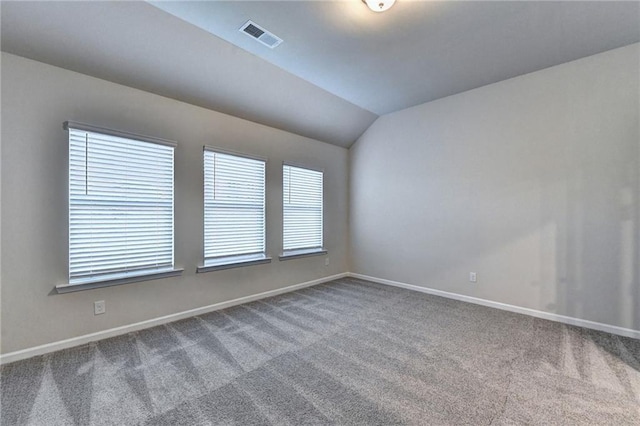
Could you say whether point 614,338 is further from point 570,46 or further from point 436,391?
point 570,46

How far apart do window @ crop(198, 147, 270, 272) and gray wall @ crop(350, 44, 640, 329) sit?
7.21 ft

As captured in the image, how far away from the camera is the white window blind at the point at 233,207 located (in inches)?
136

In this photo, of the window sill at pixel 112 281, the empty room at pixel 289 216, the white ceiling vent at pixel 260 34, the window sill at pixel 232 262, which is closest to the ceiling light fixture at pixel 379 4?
the empty room at pixel 289 216

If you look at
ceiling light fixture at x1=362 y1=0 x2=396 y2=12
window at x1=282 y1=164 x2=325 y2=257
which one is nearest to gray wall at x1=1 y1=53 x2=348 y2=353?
window at x1=282 y1=164 x2=325 y2=257

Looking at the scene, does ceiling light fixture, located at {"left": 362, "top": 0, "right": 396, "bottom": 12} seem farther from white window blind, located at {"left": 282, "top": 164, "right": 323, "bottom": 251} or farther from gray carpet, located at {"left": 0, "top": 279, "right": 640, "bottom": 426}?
gray carpet, located at {"left": 0, "top": 279, "right": 640, "bottom": 426}

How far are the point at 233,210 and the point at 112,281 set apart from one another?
1.51 meters

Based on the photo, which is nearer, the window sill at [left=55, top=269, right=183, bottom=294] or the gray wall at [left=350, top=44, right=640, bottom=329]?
the window sill at [left=55, top=269, right=183, bottom=294]

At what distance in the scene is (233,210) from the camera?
370cm

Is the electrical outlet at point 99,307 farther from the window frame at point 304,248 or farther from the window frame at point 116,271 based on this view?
the window frame at point 304,248

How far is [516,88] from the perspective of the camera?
3.43 m

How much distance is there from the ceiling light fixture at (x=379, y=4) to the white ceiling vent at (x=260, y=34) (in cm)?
94

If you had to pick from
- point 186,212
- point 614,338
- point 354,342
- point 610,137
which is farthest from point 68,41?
point 614,338

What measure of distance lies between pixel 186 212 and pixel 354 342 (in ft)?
7.81

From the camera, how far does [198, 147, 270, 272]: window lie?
346 centimetres
